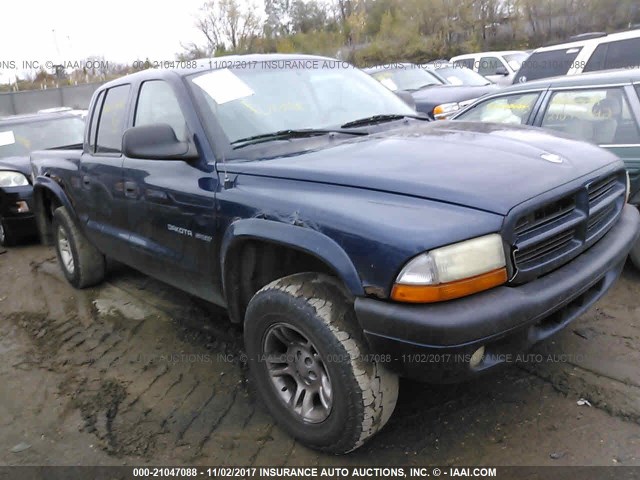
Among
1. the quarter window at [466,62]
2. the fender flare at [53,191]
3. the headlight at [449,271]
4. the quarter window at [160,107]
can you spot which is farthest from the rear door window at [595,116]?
the quarter window at [466,62]

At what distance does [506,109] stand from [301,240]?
131 inches

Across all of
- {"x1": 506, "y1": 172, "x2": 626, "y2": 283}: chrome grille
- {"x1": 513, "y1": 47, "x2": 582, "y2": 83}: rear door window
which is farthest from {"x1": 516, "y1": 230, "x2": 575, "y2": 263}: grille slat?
{"x1": 513, "y1": 47, "x2": 582, "y2": 83}: rear door window

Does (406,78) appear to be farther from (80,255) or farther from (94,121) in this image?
(80,255)

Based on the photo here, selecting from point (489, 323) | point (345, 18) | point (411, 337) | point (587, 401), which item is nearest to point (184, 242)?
point (411, 337)

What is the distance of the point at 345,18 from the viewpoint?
3816 centimetres

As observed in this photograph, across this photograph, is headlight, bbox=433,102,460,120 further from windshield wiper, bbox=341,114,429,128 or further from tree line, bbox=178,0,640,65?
tree line, bbox=178,0,640,65

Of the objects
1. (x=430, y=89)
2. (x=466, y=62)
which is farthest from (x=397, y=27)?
(x=430, y=89)

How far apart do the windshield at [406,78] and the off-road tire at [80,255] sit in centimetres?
674

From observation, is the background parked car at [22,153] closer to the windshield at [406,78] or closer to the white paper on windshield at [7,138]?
the white paper on windshield at [7,138]

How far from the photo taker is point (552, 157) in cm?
261

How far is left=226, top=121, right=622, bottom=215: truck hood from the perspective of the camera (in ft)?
7.30

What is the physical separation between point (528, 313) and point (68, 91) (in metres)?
25.0

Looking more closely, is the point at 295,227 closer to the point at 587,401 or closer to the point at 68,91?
the point at 587,401

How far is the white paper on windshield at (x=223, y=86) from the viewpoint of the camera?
3150mm
